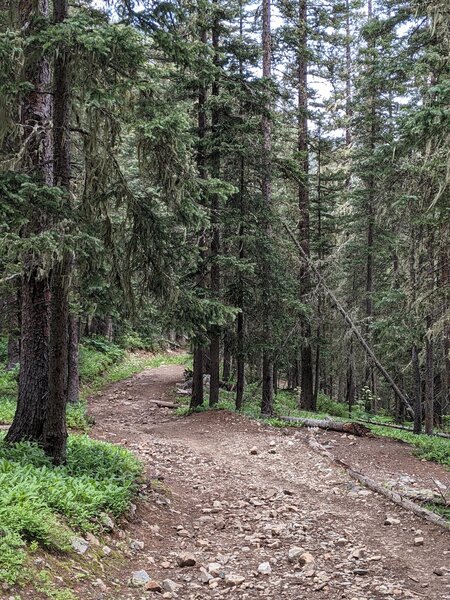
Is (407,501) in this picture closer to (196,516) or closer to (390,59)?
(196,516)

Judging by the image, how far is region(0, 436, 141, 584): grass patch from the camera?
14.3 feet

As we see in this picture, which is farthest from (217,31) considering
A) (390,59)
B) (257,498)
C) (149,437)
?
(257,498)

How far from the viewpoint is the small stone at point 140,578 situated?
478cm

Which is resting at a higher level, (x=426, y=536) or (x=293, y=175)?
(x=293, y=175)

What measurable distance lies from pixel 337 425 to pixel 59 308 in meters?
9.71

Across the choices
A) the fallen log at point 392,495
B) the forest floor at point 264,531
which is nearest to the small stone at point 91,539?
the forest floor at point 264,531

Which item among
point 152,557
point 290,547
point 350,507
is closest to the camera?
point 152,557

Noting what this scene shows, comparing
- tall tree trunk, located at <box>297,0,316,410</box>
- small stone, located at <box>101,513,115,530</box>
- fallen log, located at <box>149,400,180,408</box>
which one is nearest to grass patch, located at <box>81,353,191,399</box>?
fallen log, located at <box>149,400,180,408</box>

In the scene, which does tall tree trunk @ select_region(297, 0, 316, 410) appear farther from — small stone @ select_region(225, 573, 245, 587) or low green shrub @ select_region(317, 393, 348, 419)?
small stone @ select_region(225, 573, 245, 587)

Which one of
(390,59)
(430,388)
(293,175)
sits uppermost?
(390,59)

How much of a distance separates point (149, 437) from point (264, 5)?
13.0 metres

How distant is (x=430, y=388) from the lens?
1398cm

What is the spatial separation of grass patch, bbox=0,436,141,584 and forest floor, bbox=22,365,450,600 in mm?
304

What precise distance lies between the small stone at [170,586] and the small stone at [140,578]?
0.57ft
